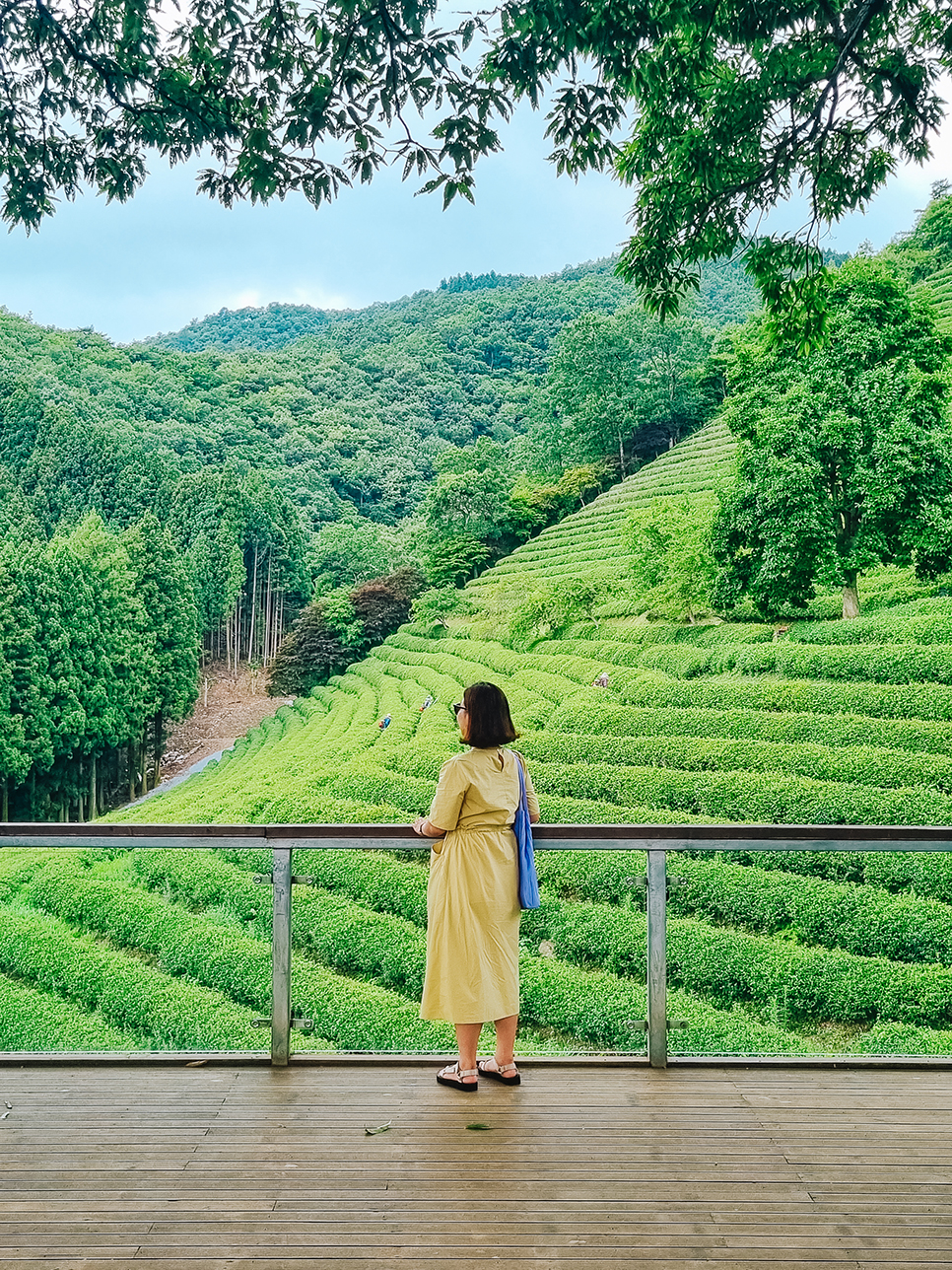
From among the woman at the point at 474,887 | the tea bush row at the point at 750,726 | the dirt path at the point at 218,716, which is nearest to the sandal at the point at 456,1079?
the woman at the point at 474,887

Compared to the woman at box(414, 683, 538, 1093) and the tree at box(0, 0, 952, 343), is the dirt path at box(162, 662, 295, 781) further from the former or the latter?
the woman at box(414, 683, 538, 1093)

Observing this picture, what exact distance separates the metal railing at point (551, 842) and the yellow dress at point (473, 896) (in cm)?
25

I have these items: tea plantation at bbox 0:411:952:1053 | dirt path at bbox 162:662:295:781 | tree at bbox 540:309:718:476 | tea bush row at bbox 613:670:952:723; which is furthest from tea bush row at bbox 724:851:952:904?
tree at bbox 540:309:718:476

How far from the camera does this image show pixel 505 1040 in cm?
268

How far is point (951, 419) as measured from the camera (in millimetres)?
14680

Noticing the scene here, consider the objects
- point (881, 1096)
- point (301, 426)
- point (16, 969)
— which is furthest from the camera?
point (301, 426)

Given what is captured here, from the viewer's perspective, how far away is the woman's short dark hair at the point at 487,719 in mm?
2598

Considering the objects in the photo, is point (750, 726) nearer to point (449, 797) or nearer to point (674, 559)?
point (674, 559)

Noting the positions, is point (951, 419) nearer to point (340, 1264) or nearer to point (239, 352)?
point (340, 1264)

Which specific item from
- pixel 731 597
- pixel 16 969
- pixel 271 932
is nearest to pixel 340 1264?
pixel 271 932

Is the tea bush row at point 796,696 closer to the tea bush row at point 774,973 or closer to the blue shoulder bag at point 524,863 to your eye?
the tea bush row at point 774,973

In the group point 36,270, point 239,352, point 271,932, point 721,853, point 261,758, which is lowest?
point 261,758

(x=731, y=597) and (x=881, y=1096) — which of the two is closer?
(x=881, y=1096)

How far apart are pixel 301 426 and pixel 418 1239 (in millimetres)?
44543
